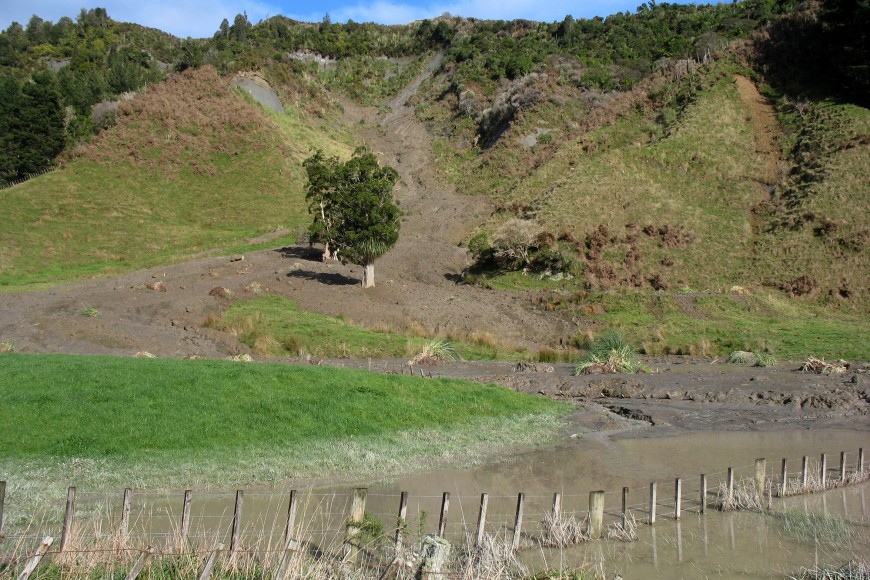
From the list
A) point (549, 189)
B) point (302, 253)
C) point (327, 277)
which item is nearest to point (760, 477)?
point (327, 277)

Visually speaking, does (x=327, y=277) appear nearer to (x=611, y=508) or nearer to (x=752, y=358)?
(x=752, y=358)

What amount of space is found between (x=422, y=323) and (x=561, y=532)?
25.8m

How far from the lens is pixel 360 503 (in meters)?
8.84

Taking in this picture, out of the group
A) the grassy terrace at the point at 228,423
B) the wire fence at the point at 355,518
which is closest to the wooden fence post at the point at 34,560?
the wire fence at the point at 355,518

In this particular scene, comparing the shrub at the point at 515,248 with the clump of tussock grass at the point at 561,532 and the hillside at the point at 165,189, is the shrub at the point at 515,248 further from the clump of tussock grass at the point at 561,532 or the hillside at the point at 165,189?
the clump of tussock grass at the point at 561,532

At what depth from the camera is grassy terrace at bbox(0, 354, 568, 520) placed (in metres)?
13.9

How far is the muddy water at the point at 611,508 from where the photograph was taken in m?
10.2

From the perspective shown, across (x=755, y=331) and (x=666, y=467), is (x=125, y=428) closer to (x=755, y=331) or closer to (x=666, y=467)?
(x=666, y=467)

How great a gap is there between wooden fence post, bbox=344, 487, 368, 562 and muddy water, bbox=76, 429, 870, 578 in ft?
2.19

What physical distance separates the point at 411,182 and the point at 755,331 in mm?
55762

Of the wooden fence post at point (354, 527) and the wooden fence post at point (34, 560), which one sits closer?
the wooden fence post at point (34, 560)

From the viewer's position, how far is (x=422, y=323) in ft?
119

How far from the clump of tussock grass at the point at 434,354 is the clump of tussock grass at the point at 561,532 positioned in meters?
18.2

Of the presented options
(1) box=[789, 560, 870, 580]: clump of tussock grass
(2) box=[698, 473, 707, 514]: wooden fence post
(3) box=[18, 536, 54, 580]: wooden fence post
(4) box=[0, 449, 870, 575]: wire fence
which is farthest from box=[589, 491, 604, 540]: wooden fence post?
(3) box=[18, 536, 54, 580]: wooden fence post
